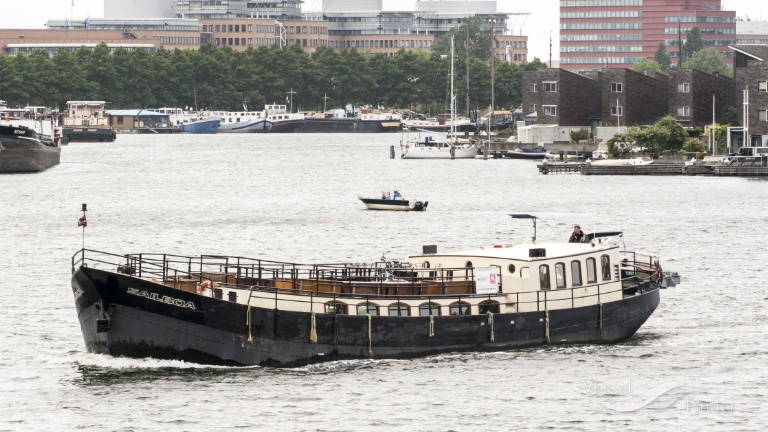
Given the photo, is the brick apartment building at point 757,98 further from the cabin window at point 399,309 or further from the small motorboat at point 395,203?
the cabin window at point 399,309

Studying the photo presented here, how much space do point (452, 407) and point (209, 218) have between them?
7267cm

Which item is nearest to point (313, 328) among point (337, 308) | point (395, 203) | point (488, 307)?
point (337, 308)

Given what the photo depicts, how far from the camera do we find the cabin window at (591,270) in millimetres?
56656

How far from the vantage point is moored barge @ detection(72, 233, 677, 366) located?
5034 centimetres

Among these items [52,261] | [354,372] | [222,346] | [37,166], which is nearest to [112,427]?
[222,346]

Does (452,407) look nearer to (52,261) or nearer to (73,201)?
(52,261)

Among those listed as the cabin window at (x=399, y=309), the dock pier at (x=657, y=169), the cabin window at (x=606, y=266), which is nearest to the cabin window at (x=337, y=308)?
the cabin window at (x=399, y=309)

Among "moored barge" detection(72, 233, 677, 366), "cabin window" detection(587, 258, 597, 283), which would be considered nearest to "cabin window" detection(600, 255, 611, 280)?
"moored barge" detection(72, 233, 677, 366)

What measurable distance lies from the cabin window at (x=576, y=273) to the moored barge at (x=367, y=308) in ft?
0.13

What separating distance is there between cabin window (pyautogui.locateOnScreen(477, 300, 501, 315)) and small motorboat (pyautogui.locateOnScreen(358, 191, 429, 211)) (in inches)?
2725

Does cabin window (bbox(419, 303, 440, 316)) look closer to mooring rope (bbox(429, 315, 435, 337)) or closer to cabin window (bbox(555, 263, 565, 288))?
mooring rope (bbox(429, 315, 435, 337))

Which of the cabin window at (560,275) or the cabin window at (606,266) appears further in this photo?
the cabin window at (606,266)

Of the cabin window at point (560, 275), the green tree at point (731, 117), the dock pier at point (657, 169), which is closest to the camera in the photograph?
the cabin window at point (560, 275)

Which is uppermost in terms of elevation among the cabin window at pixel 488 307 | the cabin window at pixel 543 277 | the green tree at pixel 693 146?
the green tree at pixel 693 146
